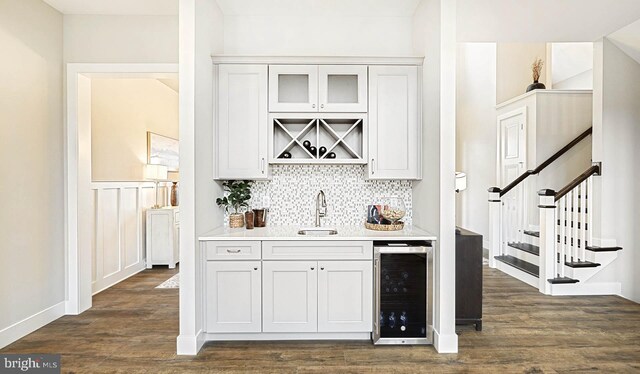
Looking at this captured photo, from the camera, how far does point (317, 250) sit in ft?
10.0

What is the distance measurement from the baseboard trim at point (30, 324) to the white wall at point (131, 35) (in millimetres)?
2401

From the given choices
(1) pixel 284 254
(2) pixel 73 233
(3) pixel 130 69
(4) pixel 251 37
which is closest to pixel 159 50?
(3) pixel 130 69

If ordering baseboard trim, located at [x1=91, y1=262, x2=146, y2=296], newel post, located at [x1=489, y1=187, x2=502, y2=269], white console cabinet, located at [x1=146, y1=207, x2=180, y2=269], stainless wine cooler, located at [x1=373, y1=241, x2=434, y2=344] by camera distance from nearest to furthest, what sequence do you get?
stainless wine cooler, located at [x1=373, y1=241, x2=434, y2=344]
baseboard trim, located at [x1=91, y1=262, x2=146, y2=296]
newel post, located at [x1=489, y1=187, x2=502, y2=269]
white console cabinet, located at [x1=146, y1=207, x2=180, y2=269]

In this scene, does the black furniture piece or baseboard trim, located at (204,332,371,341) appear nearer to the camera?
baseboard trim, located at (204,332,371,341)

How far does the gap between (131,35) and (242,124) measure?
1.55 m

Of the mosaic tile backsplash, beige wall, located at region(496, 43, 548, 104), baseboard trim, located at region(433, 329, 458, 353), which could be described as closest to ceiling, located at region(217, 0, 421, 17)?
the mosaic tile backsplash

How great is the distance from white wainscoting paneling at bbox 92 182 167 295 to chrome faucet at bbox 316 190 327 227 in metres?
2.75

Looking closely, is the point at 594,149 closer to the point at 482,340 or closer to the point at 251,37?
the point at 482,340

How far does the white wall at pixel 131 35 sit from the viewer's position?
3.73m

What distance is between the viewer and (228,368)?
268cm

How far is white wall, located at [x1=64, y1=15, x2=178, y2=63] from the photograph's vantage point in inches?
147

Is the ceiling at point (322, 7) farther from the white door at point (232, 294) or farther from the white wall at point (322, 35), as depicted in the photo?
the white door at point (232, 294)

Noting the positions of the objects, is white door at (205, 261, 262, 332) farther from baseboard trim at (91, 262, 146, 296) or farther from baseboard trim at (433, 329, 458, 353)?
baseboard trim at (91, 262, 146, 296)

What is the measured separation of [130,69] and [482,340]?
404cm
